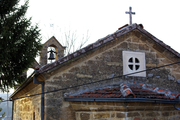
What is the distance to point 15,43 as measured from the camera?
294 inches

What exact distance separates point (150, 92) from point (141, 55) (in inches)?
62.9

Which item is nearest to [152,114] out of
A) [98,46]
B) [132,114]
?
[132,114]

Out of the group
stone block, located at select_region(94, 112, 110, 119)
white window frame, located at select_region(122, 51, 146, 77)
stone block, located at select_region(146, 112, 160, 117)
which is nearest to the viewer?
stone block, located at select_region(94, 112, 110, 119)

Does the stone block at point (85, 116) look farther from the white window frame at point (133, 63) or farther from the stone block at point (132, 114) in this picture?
the white window frame at point (133, 63)

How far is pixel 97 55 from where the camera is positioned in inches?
290

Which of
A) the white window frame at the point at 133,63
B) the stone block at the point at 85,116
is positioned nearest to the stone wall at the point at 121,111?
the stone block at the point at 85,116

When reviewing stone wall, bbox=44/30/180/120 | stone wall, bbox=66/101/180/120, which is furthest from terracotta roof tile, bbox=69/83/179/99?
stone wall, bbox=44/30/180/120

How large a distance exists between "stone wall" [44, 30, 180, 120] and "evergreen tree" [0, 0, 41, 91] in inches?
60.5

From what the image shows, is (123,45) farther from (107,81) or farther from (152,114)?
(152,114)

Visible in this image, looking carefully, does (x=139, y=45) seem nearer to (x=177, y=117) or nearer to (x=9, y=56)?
(x=177, y=117)

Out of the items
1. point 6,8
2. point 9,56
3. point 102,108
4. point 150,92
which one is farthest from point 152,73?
point 6,8

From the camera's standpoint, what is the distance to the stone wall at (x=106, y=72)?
21.7 ft

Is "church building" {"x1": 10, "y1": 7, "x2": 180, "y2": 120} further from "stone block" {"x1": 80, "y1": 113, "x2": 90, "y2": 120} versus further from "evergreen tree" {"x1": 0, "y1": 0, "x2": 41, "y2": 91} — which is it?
"evergreen tree" {"x1": 0, "y1": 0, "x2": 41, "y2": 91}

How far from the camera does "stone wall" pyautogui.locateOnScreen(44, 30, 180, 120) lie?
21.7 ft
